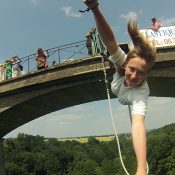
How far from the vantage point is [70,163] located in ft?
283

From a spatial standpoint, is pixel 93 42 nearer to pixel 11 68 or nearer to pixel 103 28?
pixel 11 68

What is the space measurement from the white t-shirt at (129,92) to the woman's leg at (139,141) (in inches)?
3.2

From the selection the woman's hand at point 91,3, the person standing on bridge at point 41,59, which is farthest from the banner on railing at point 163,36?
the woman's hand at point 91,3

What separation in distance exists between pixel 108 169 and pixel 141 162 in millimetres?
A: 80775

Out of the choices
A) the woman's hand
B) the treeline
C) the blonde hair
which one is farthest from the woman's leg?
the treeline

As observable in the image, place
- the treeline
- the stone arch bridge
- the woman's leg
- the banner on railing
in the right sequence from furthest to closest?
the treeline
the stone arch bridge
the banner on railing
the woman's leg

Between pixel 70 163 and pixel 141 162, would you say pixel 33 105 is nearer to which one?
pixel 141 162

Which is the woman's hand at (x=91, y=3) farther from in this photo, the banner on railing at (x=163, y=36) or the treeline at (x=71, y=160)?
the treeline at (x=71, y=160)

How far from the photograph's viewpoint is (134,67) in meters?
2.69

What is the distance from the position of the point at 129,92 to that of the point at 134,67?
0.76ft

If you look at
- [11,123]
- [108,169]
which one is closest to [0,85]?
[11,123]

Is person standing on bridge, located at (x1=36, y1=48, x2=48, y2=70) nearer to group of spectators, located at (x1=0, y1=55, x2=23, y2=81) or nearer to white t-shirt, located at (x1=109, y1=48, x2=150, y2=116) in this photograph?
group of spectators, located at (x1=0, y1=55, x2=23, y2=81)

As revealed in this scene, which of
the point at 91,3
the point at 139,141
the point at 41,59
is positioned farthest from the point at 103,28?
the point at 41,59

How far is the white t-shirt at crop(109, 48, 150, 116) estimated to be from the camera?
2576 millimetres
